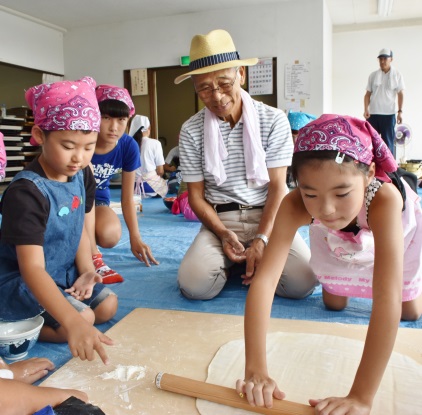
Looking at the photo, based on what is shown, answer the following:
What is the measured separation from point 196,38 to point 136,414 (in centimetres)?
137

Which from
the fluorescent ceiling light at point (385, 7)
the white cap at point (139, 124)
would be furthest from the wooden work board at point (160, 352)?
the fluorescent ceiling light at point (385, 7)

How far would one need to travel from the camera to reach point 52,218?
53.1 inches

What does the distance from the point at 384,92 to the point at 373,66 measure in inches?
56.1

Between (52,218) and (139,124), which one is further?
(139,124)

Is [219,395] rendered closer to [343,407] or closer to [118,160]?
[343,407]

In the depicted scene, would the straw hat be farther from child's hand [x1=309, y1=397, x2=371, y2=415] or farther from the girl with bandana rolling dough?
child's hand [x1=309, y1=397, x2=371, y2=415]

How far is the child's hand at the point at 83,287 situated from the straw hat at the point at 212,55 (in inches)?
32.4

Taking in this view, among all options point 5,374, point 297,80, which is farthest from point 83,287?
point 297,80

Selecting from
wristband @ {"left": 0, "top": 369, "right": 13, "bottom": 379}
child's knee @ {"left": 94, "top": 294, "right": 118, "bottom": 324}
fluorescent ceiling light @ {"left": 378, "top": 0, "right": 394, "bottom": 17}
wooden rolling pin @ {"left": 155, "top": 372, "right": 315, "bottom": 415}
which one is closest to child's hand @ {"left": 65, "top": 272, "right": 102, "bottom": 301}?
child's knee @ {"left": 94, "top": 294, "right": 118, "bottom": 324}

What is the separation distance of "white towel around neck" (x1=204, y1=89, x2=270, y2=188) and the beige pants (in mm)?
167

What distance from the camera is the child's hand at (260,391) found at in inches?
34.6

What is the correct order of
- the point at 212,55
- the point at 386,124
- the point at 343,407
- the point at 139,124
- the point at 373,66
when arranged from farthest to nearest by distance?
the point at 373,66 → the point at 386,124 → the point at 139,124 → the point at 212,55 → the point at 343,407

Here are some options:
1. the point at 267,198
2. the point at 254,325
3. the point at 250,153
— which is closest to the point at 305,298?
the point at 267,198

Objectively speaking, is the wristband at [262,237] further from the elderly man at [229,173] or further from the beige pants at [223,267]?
the beige pants at [223,267]
